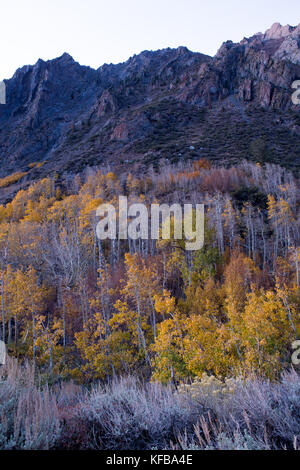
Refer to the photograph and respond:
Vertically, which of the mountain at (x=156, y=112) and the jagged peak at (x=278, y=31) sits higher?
the jagged peak at (x=278, y=31)

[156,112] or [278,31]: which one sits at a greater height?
[278,31]

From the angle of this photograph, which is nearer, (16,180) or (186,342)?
(186,342)

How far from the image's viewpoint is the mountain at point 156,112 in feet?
245

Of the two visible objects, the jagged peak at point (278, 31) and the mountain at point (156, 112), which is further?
the jagged peak at point (278, 31)

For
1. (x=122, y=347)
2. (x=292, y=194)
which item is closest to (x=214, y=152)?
(x=292, y=194)

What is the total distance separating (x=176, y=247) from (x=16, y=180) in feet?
224

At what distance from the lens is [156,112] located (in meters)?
94.0

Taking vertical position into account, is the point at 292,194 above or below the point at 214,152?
below

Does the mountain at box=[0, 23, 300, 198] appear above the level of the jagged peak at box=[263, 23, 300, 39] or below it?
below

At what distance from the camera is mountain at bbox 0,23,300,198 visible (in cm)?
7469

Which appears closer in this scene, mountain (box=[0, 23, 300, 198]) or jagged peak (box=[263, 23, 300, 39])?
mountain (box=[0, 23, 300, 198])

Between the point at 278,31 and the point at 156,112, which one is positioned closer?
the point at 156,112

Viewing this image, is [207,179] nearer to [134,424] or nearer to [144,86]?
[134,424]

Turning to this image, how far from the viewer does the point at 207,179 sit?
2002 inches
